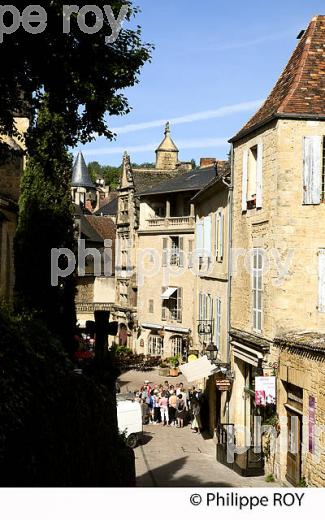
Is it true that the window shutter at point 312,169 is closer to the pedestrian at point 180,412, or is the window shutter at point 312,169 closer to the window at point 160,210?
the pedestrian at point 180,412

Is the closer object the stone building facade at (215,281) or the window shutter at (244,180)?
the window shutter at (244,180)

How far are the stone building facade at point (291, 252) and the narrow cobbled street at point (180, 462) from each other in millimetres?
885

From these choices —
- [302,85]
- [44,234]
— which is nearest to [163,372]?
[44,234]

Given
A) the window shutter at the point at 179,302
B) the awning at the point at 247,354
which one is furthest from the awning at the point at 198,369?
the window shutter at the point at 179,302

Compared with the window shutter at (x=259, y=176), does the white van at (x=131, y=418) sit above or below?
below

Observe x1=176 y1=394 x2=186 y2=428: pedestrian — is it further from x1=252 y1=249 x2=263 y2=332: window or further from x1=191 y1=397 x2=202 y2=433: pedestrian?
x1=252 y1=249 x2=263 y2=332: window

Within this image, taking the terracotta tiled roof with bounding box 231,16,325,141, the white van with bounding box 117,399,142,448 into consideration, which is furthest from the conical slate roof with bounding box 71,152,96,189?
the terracotta tiled roof with bounding box 231,16,325,141

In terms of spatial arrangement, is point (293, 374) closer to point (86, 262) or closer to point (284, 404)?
point (284, 404)

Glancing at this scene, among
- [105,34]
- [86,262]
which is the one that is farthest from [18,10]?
[86,262]

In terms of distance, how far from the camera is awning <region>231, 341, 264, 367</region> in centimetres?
1721

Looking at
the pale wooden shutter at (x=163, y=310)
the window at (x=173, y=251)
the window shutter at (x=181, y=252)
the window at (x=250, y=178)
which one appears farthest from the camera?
the pale wooden shutter at (x=163, y=310)

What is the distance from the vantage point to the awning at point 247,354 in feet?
56.5

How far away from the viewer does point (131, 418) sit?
21.4 meters

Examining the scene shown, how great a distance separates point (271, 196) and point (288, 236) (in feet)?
3.51
